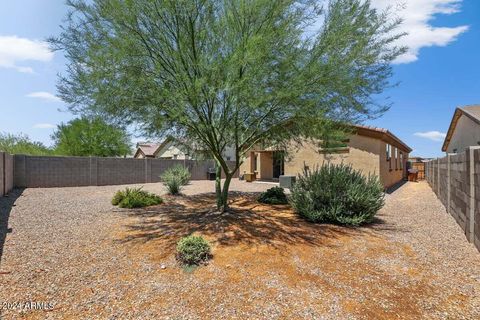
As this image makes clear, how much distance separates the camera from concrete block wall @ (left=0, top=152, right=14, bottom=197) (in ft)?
36.8

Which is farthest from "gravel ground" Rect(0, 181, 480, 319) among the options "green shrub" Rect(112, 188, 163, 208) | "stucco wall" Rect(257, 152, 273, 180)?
"stucco wall" Rect(257, 152, 273, 180)

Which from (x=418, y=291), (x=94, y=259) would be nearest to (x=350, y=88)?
(x=418, y=291)

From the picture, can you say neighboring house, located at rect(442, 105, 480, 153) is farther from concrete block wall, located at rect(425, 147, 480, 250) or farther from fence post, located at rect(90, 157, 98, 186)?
fence post, located at rect(90, 157, 98, 186)

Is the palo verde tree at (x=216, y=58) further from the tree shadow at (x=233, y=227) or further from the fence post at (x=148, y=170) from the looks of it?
the fence post at (x=148, y=170)

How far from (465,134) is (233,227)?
19329mm

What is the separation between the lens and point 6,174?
39.4ft

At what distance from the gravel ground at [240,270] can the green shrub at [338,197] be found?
47 centimetres

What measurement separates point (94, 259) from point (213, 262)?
7.76 feet

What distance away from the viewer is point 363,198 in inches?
311

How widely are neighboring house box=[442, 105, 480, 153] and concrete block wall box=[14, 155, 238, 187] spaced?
15.6 m

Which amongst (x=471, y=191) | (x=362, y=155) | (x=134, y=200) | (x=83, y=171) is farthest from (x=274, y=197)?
(x=83, y=171)

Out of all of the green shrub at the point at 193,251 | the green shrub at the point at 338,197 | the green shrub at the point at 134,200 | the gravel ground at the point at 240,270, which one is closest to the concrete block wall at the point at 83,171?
the green shrub at the point at 134,200

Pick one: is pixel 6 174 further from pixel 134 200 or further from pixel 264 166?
pixel 264 166

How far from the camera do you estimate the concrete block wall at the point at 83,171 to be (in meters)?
14.7
